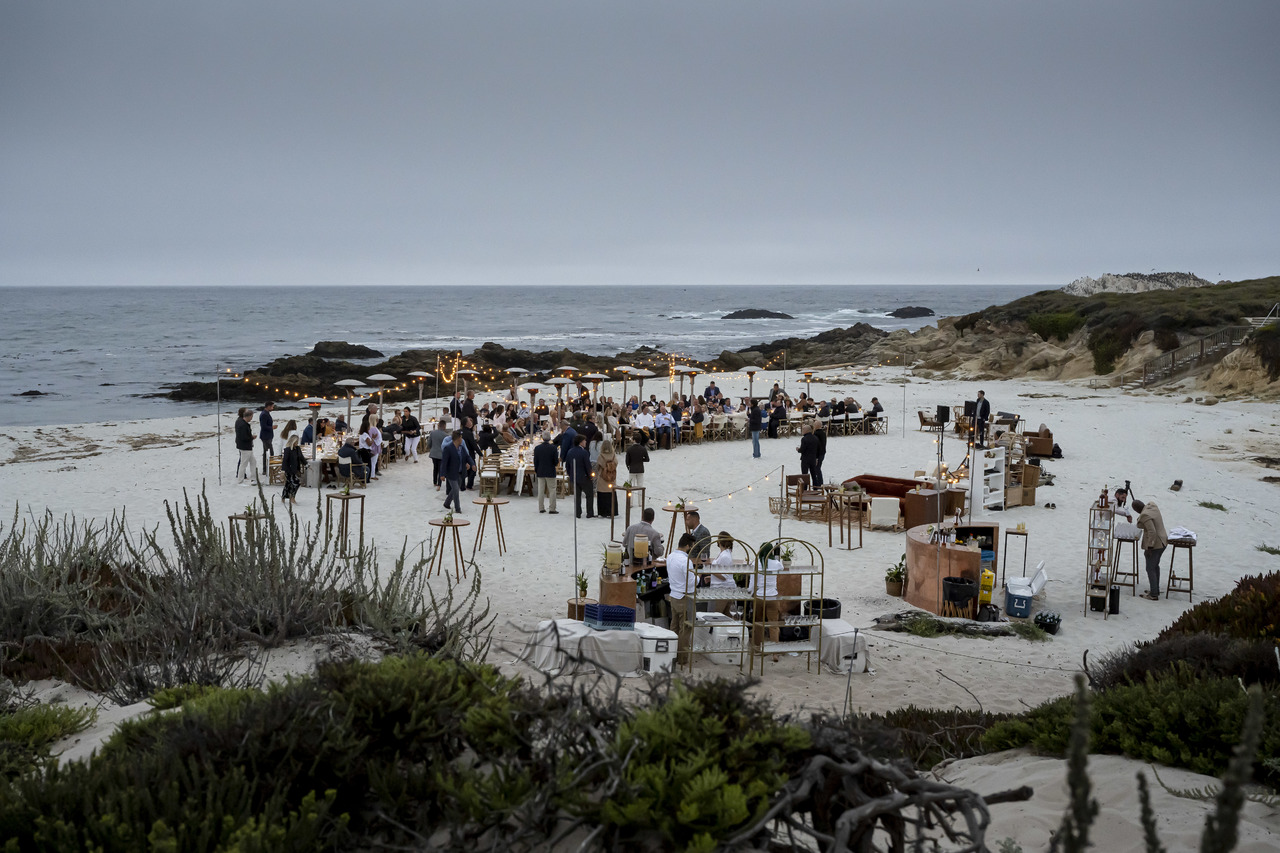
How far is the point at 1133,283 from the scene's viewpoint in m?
79.5

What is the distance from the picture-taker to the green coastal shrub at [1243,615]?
7133 mm

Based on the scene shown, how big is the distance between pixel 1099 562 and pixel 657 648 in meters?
5.90

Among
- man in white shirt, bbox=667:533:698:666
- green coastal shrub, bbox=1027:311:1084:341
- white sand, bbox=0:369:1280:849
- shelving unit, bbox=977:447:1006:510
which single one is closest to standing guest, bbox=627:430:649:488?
white sand, bbox=0:369:1280:849

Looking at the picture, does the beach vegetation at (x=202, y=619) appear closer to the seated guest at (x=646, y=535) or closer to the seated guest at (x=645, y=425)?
the seated guest at (x=646, y=535)

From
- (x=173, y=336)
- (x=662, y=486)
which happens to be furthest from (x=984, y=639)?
(x=173, y=336)

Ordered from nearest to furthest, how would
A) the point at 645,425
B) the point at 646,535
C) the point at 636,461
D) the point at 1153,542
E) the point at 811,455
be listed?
the point at 646,535 → the point at 1153,542 → the point at 636,461 → the point at 811,455 → the point at 645,425

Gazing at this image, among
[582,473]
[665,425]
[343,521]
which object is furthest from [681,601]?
[665,425]

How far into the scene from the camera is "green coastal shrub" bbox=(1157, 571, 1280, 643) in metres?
7.13

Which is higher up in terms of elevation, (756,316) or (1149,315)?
(756,316)

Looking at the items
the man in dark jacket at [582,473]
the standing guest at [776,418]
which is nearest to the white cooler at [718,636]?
the man in dark jacket at [582,473]

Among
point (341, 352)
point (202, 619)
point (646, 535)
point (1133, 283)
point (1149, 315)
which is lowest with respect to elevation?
point (646, 535)

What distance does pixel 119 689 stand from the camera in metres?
5.40

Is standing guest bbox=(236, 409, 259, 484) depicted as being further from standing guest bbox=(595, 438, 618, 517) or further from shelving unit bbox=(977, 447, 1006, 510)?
shelving unit bbox=(977, 447, 1006, 510)

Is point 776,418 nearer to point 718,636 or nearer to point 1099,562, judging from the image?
point 1099,562
